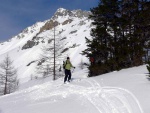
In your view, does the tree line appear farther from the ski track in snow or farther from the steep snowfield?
the ski track in snow

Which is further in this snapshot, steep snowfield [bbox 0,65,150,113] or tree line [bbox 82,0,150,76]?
tree line [bbox 82,0,150,76]

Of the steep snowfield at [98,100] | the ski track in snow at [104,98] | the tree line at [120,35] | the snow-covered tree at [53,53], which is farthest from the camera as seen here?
the snow-covered tree at [53,53]

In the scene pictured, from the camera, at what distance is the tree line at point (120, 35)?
24.6 meters

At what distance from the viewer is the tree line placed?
24578 millimetres

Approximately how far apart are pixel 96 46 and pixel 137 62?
4.25 metres

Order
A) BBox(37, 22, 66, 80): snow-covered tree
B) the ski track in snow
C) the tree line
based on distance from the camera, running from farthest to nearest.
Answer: BBox(37, 22, 66, 80): snow-covered tree → the tree line → the ski track in snow

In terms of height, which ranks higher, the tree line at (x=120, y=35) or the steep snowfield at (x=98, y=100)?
the tree line at (x=120, y=35)

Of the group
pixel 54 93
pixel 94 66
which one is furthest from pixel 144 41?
pixel 54 93

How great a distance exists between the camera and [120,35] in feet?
86.6

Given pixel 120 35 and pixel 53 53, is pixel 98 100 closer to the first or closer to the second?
pixel 120 35

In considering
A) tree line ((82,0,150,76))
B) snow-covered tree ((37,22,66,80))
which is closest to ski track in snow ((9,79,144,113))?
tree line ((82,0,150,76))

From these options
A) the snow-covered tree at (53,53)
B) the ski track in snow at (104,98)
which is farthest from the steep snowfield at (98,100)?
the snow-covered tree at (53,53)

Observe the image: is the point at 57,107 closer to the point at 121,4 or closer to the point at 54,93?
the point at 54,93

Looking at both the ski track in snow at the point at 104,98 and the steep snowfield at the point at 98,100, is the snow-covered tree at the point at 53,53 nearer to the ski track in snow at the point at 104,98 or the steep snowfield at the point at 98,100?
the ski track in snow at the point at 104,98
